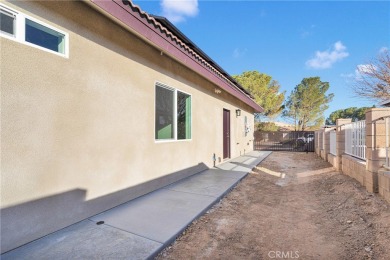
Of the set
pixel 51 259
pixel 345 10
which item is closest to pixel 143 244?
pixel 51 259

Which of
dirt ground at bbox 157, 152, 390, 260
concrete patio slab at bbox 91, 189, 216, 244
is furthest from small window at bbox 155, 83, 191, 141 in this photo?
dirt ground at bbox 157, 152, 390, 260

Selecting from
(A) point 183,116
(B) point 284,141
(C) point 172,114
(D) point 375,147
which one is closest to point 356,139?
(D) point 375,147

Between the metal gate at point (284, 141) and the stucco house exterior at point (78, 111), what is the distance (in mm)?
13731

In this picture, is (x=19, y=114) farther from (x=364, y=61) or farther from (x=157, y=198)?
(x=364, y=61)

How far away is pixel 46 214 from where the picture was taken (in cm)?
254

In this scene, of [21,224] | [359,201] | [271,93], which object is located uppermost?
[271,93]

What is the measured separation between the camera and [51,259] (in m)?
2.12

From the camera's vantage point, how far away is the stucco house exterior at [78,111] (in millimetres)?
2279

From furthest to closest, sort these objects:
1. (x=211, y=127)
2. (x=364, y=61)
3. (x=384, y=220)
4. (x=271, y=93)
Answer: (x=271, y=93) → (x=364, y=61) → (x=211, y=127) → (x=384, y=220)

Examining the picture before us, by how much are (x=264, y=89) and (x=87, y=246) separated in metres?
23.4

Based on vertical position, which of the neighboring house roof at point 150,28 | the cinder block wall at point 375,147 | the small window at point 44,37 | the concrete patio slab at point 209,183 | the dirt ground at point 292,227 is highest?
the neighboring house roof at point 150,28

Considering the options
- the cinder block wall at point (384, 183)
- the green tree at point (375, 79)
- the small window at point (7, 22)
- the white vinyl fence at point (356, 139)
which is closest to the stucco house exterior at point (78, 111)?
the small window at point (7, 22)

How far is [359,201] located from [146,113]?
14.8 ft

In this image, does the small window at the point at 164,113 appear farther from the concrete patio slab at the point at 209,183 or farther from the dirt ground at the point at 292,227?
the dirt ground at the point at 292,227
